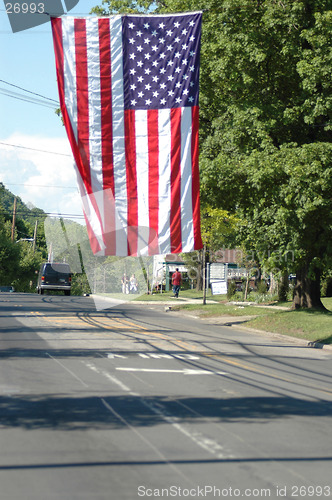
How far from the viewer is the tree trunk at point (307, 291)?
24312 millimetres

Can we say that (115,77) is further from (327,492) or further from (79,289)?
(79,289)

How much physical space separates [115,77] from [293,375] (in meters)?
7.13

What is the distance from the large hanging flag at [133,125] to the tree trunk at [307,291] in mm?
11811

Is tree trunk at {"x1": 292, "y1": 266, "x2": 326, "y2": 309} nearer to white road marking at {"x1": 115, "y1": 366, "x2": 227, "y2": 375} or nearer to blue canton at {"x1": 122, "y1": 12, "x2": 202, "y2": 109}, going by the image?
blue canton at {"x1": 122, "y1": 12, "x2": 202, "y2": 109}

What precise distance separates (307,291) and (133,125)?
44.0 feet

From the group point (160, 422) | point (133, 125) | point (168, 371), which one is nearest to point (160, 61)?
point (133, 125)

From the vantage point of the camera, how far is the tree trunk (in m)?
24.3

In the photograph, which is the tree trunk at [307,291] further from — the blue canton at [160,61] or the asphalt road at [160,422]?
the blue canton at [160,61]

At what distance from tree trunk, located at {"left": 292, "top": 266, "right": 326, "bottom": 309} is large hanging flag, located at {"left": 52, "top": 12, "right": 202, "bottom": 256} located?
38.8 ft

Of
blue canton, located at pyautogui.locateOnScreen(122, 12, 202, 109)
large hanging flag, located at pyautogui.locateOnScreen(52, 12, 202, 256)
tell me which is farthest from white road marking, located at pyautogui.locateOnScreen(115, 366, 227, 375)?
blue canton, located at pyautogui.locateOnScreen(122, 12, 202, 109)

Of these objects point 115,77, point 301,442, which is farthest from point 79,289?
point 301,442

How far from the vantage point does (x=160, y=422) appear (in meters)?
7.54

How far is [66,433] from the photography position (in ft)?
22.6

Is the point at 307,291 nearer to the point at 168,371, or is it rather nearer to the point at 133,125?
the point at 133,125
